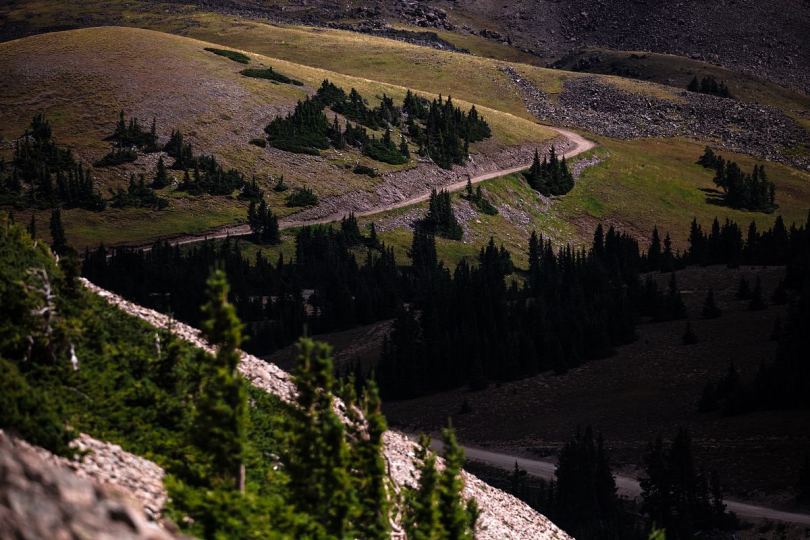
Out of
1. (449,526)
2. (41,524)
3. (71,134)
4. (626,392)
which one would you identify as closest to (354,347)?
(626,392)

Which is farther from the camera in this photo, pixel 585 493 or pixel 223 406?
pixel 585 493

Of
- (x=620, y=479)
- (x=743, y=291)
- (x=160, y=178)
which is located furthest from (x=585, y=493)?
(x=160, y=178)

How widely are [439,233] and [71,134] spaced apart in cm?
6665

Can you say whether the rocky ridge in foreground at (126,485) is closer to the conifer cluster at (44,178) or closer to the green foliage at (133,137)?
the conifer cluster at (44,178)

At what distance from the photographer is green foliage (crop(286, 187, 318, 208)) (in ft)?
616

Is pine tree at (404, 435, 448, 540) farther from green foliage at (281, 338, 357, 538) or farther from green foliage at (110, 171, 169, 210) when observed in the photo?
green foliage at (110, 171, 169, 210)

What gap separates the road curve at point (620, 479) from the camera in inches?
3063

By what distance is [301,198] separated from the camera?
18925 centimetres

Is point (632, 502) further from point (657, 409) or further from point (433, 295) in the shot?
point (433, 295)

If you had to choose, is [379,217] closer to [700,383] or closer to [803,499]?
[700,383]

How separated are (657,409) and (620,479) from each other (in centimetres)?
1622

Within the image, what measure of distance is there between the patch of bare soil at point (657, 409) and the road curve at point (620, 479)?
1.76m

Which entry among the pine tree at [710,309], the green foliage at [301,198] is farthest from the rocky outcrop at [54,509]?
the green foliage at [301,198]

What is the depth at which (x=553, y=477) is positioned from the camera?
94000mm
